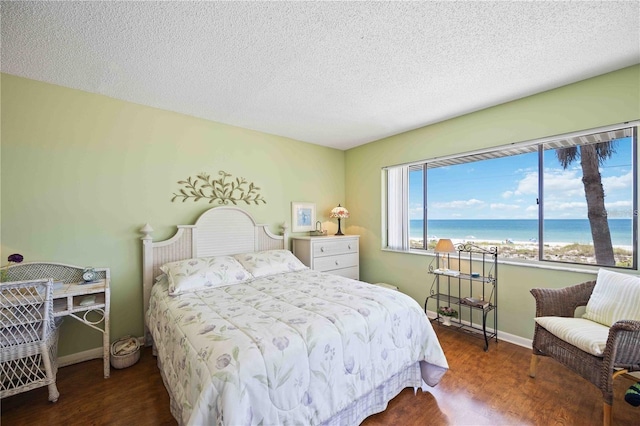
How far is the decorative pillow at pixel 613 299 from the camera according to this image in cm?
178

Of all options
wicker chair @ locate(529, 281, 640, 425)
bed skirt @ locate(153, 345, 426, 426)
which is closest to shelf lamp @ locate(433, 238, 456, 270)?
wicker chair @ locate(529, 281, 640, 425)

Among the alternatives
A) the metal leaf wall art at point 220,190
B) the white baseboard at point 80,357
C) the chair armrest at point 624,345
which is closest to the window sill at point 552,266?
the chair armrest at point 624,345

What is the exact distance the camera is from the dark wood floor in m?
1.65

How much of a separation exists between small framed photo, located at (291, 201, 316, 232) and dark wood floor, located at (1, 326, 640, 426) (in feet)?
7.73

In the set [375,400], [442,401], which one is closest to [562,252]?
[442,401]

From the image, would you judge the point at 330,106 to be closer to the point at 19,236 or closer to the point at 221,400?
the point at 221,400

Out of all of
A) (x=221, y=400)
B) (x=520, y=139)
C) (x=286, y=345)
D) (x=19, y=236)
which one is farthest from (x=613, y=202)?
(x=19, y=236)

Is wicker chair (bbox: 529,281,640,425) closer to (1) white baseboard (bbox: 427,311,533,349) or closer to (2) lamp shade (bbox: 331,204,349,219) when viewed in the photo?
(1) white baseboard (bbox: 427,311,533,349)

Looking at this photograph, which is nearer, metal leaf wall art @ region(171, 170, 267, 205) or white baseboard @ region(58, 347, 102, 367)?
white baseboard @ region(58, 347, 102, 367)

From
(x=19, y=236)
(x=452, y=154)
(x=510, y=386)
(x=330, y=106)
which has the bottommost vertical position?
(x=510, y=386)

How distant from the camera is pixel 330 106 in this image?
9.13 ft

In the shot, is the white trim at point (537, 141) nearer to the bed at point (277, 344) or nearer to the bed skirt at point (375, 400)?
the bed at point (277, 344)

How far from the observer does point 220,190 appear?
3.21 m

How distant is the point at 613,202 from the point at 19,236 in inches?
206
